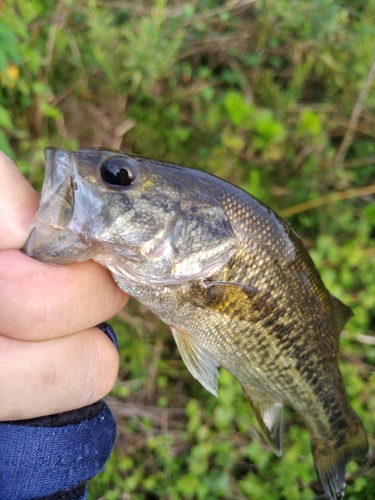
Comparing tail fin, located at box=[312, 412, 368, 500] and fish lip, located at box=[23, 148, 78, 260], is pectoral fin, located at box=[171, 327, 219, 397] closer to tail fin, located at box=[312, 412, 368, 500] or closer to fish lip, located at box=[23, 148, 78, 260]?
fish lip, located at box=[23, 148, 78, 260]

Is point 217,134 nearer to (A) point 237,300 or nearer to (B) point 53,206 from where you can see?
(A) point 237,300

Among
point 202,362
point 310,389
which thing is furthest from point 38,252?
point 310,389

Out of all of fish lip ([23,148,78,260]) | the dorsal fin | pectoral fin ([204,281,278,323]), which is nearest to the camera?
fish lip ([23,148,78,260])

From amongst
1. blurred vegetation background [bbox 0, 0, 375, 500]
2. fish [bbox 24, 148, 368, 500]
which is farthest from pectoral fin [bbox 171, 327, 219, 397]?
blurred vegetation background [bbox 0, 0, 375, 500]

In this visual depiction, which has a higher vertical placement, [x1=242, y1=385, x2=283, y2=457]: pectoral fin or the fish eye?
the fish eye

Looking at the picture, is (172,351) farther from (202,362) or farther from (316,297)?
(316,297)

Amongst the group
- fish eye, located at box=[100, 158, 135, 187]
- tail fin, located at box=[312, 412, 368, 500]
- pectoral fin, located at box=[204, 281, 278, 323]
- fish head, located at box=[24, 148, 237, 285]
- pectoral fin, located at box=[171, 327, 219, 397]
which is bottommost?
tail fin, located at box=[312, 412, 368, 500]

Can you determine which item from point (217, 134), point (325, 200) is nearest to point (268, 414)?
point (325, 200)
